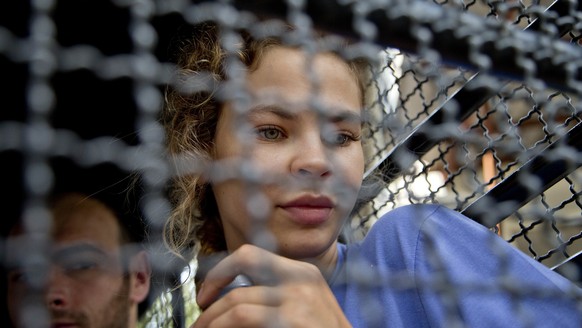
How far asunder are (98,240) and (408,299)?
1.13 ft

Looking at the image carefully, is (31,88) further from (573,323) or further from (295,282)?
(573,323)

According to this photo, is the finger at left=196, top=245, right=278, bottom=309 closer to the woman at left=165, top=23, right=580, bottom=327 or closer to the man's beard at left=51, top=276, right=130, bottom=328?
the woman at left=165, top=23, right=580, bottom=327

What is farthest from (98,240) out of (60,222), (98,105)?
(98,105)

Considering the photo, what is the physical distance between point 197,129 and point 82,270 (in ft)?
1.04

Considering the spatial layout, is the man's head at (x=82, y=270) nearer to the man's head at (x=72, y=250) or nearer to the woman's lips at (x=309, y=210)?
the man's head at (x=72, y=250)

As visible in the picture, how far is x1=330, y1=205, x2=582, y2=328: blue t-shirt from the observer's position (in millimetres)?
579

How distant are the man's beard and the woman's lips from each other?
19 cm

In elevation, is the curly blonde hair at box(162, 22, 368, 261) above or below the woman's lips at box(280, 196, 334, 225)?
above

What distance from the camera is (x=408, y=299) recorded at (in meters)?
0.66

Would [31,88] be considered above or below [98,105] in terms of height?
below

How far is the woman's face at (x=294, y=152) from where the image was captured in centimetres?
36

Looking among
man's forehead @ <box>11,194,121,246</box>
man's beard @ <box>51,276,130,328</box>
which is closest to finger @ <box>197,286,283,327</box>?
man's forehead @ <box>11,194,121,246</box>

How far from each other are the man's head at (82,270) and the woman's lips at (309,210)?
14cm

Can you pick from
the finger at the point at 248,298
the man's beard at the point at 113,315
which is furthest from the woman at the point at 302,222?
the man's beard at the point at 113,315
